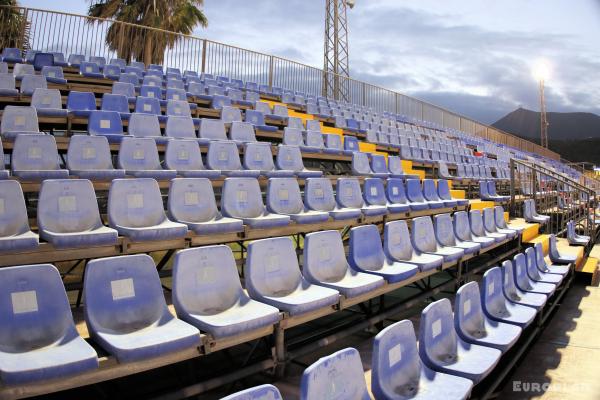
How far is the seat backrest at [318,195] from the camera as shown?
14.8 ft

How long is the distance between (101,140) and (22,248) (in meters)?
1.72

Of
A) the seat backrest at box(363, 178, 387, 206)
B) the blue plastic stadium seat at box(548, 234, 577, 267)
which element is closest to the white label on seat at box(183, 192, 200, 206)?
the seat backrest at box(363, 178, 387, 206)

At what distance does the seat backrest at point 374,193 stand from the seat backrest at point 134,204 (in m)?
2.68

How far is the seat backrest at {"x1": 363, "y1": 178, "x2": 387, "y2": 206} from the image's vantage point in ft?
17.3

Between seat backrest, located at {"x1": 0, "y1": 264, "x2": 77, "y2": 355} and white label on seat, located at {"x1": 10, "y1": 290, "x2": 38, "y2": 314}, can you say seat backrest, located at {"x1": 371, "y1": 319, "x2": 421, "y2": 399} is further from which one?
white label on seat, located at {"x1": 10, "y1": 290, "x2": 38, "y2": 314}

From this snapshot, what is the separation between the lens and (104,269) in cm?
211

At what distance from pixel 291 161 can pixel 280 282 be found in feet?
9.55

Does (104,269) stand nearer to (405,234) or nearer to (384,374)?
(384,374)

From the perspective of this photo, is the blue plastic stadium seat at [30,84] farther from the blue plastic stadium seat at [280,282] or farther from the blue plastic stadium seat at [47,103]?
the blue plastic stadium seat at [280,282]

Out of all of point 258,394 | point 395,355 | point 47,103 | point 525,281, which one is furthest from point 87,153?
point 525,281

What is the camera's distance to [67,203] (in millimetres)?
2871

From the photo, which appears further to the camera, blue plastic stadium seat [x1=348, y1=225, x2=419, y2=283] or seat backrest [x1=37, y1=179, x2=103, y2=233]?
blue plastic stadium seat [x1=348, y1=225, x2=419, y2=283]

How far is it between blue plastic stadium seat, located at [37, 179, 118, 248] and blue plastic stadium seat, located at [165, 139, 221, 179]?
1.34 meters

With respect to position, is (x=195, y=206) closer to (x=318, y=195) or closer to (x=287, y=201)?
(x=287, y=201)
